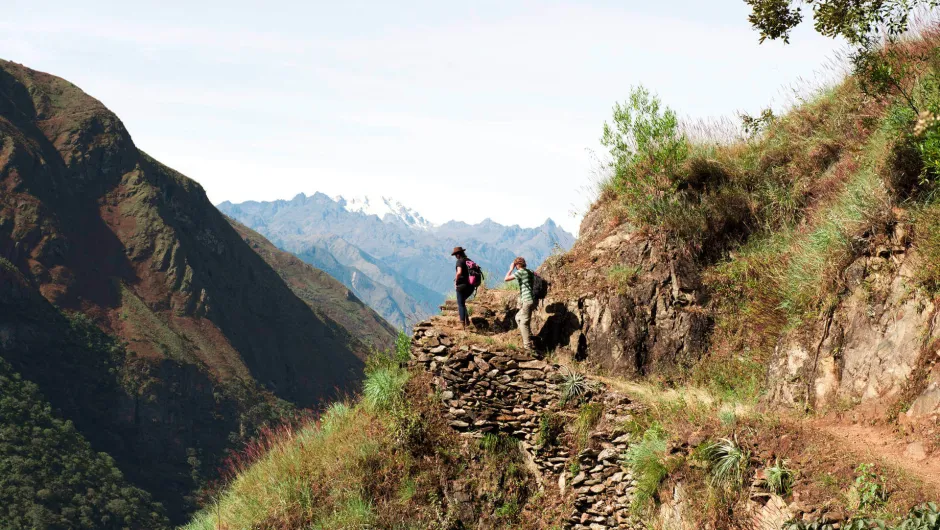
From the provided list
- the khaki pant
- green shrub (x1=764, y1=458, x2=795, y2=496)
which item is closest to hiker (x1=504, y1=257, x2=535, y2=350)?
the khaki pant

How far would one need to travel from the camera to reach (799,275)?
12.1m

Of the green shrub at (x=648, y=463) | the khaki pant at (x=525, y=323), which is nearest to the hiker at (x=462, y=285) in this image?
the khaki pant at (x=525, y=323)

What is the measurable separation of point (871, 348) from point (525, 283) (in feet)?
22.2

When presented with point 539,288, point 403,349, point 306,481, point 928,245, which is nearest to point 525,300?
point 539,288

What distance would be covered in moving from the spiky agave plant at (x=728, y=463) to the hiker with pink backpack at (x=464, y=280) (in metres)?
7.18

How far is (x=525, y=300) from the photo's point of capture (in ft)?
47.2

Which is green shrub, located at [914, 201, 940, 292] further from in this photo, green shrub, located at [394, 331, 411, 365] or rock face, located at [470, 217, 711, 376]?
green shrub, located at [394, 331, 411, 365]

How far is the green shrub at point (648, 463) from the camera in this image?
10.7m

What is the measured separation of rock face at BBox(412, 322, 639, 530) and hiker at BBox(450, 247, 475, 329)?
2.55ft

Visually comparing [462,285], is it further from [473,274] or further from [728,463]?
[728,463]

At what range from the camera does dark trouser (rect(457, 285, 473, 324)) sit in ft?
51.0

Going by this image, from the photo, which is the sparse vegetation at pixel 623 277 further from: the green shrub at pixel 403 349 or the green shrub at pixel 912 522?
the green shrub at pixel 912 522

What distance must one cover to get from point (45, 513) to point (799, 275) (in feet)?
375

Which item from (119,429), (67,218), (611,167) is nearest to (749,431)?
(611,167)
